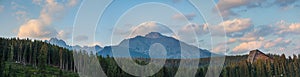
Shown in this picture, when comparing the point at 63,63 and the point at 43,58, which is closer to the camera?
the point at 43,58

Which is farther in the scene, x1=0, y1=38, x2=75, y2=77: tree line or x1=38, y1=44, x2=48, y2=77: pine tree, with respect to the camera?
x1=0, y1=38, x2=75, y2=77: tree line

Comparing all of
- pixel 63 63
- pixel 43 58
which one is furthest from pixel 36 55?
pixel 63 63

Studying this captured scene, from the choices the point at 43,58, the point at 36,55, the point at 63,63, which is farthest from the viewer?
the point at 63,63

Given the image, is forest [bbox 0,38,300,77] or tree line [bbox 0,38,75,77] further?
tree line [bbox 0,38,75,77]

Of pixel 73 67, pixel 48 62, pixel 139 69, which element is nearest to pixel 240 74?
pixel 139 69

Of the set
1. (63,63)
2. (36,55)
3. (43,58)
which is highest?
(36,55)

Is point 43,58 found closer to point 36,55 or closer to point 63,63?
point 36,55

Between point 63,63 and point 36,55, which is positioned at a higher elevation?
point 36,55

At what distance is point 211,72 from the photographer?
149875 mm

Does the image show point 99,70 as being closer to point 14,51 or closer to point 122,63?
point 122,63

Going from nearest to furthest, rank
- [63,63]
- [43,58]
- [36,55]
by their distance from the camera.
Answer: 1. [43,58]
2. [36,55]
3. [63,63]

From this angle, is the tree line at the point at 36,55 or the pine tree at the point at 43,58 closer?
the pine tree at the point at 43,58

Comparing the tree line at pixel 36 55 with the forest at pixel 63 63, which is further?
the tree line at pixel 36 55

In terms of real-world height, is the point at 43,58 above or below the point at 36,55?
below
